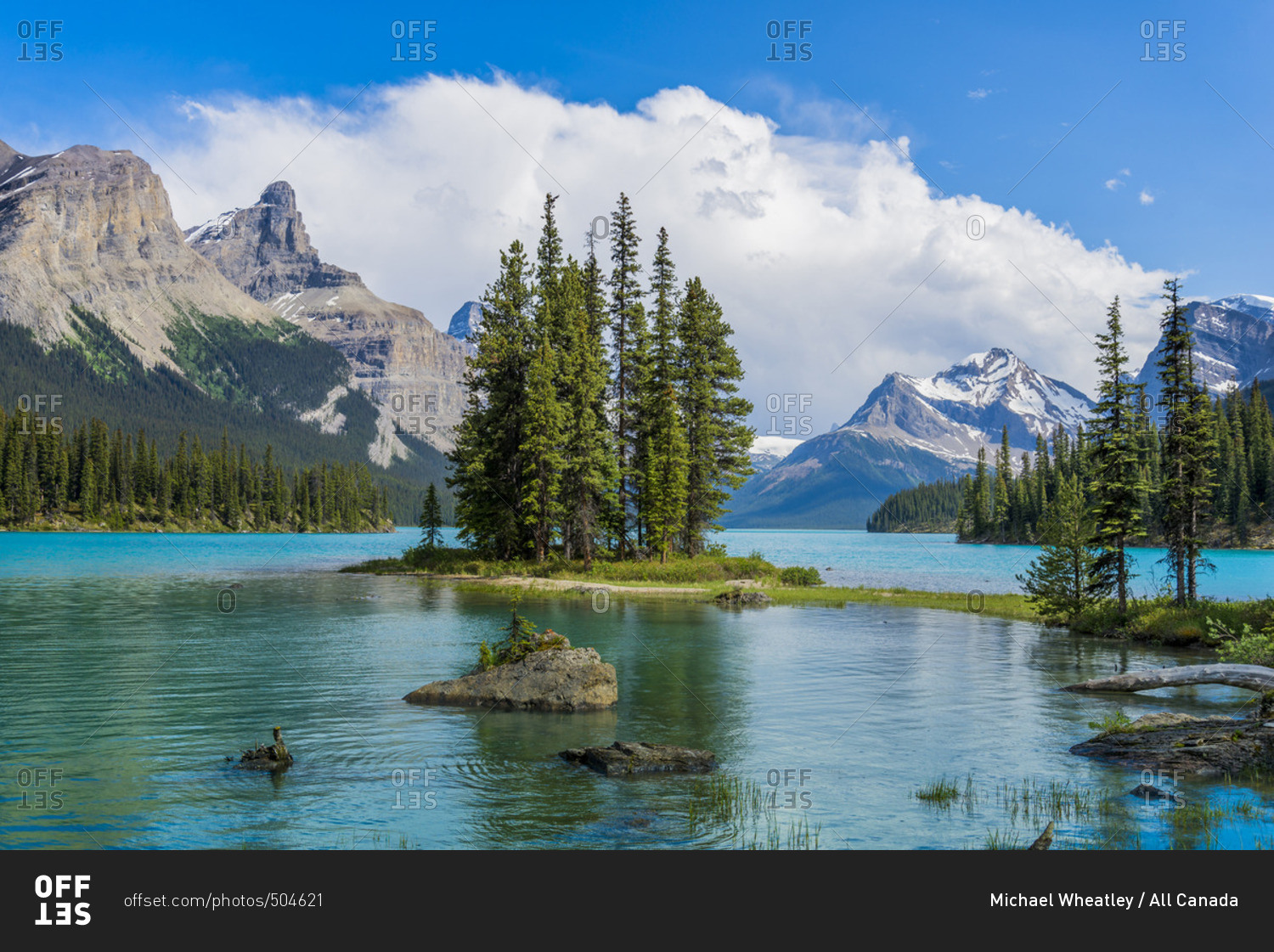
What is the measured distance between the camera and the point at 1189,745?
17.1m

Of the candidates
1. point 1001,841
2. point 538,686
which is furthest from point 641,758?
point 538,686

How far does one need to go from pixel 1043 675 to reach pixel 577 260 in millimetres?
53263

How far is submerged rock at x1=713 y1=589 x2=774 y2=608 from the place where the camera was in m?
52.0

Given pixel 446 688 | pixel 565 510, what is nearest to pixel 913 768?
pixel 446 688

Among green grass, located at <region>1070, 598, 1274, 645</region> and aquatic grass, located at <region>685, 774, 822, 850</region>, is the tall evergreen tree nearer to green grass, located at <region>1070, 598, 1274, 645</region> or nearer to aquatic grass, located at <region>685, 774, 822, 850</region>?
green grass, located at <region>1070, 598, 1274, 645</region>

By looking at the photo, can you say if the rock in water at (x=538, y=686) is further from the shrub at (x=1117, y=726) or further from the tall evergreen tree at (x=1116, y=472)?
the tall evergreen tree at (x=1116, y=472)

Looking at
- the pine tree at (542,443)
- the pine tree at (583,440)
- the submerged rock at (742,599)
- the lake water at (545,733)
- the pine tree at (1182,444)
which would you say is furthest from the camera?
the pine tree at (583,440)

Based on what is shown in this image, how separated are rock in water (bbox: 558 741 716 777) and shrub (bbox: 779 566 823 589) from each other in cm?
4930

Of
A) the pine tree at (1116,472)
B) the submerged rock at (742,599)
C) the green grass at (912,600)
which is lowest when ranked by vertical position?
the green grass at (912,600)

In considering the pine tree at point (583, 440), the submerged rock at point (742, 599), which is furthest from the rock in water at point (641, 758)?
the pine tree at point (583, 440)

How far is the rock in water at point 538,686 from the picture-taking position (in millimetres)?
22375

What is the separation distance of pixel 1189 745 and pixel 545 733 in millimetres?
14290
